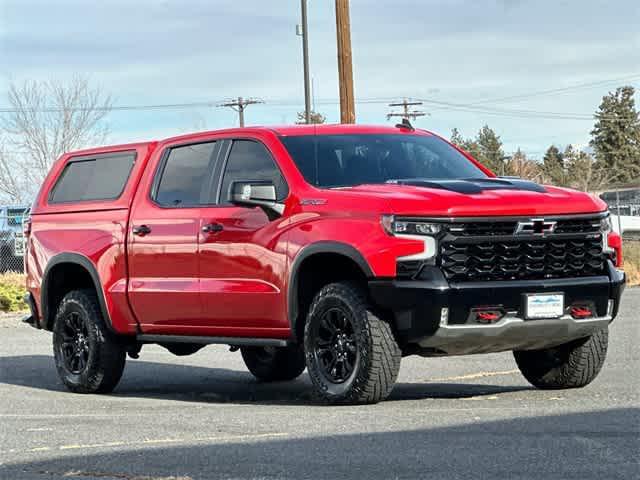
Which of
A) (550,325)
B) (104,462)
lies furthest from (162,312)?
(104,462)

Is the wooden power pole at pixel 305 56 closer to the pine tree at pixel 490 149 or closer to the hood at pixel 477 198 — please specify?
the hood at pixel 477 198

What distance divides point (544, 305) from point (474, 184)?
39.1 inches

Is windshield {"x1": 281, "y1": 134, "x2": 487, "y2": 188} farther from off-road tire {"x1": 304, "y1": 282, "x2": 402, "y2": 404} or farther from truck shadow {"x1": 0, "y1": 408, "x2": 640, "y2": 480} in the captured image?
truck shadow {"x1": 0, "y1": 408, "x2": 640, "y2": 480}

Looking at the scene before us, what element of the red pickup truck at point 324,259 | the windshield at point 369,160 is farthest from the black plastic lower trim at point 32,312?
the windshield at point 369,160

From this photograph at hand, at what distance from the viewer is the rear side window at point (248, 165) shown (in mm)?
10414

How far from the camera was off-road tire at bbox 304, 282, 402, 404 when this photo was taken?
30.1 ft

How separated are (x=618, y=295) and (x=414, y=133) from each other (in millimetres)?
2277

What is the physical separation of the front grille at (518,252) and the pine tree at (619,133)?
346 ft

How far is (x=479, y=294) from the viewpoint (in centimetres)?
910

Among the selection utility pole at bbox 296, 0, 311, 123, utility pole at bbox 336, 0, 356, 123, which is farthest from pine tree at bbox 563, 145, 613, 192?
utility pole at bbox 336, 0, 356, 123

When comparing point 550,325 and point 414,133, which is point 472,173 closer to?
point 414,133

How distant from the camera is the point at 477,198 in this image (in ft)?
30.3

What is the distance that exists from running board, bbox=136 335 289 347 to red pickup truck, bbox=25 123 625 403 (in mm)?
20

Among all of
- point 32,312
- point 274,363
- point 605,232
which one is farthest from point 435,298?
point 32,312
